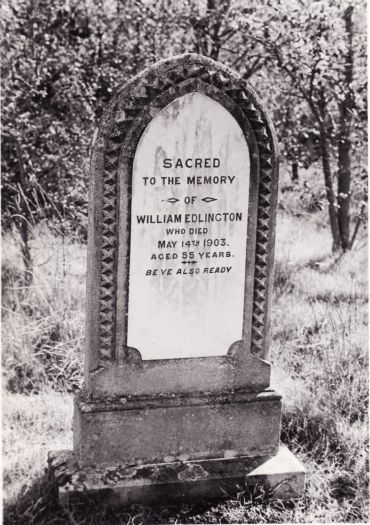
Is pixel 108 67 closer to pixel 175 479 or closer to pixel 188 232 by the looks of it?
pixel 188 232

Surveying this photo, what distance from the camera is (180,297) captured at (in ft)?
11.0

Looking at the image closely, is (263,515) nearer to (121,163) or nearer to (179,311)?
(179,311)

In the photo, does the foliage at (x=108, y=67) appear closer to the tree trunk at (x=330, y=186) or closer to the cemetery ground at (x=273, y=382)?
the tree trunk at (x=330, y=186)

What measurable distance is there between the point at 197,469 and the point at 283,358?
62.1 inches

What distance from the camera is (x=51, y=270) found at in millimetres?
5703

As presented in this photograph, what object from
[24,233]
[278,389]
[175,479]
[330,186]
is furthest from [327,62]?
[175,479]

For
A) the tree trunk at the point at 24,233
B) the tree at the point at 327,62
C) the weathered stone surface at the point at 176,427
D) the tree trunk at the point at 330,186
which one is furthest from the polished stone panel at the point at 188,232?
the tree trunk at the point at 330,186

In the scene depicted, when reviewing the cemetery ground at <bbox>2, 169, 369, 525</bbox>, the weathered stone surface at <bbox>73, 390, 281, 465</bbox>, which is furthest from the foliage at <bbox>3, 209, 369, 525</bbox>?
the weathered stone surface at <bbox>73, 390, 281, 465</bbox>

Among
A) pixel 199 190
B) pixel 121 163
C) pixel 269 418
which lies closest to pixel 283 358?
pixel 269 418

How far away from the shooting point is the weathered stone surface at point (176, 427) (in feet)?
10.8

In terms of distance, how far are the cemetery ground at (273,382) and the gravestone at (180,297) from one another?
12 centimetres

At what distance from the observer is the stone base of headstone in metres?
3.25

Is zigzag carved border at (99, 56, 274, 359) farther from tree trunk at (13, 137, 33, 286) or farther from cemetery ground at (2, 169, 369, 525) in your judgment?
tree trunk at (13, 137, 33, 286)

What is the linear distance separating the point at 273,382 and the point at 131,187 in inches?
71.3
